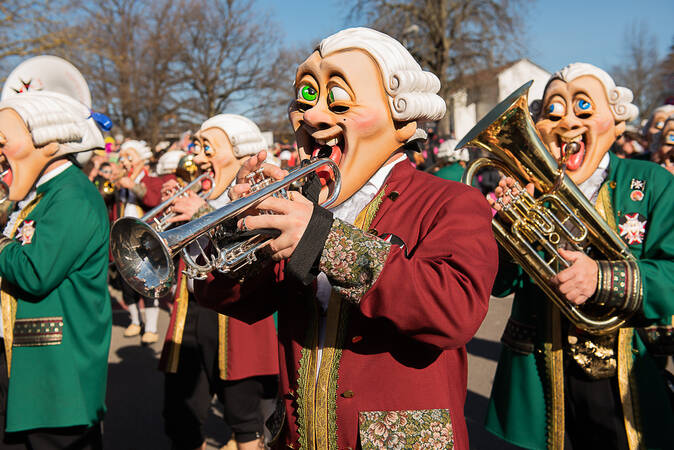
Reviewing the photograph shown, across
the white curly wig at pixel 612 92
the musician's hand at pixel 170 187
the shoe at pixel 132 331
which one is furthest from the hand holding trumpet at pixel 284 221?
the shoe at pixel 132 331

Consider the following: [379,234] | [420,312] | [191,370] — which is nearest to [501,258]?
[379,234]

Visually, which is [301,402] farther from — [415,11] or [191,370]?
[415,11]

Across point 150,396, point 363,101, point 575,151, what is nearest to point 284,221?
point 363,101

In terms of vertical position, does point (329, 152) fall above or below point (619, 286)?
above

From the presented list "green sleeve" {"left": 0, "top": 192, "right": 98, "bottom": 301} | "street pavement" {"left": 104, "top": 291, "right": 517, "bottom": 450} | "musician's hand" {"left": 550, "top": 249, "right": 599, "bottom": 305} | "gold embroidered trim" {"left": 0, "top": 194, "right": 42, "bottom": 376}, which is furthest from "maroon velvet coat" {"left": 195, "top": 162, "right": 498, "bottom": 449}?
"street pavement" {"left": 104, "top": 291, "right": 517, "bottom": 450}

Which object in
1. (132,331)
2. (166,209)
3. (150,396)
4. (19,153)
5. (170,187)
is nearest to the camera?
(19,153)

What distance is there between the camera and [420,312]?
1.48 meters

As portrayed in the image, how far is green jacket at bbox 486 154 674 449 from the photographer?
243 cm

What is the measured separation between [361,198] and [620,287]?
1227 millimetres

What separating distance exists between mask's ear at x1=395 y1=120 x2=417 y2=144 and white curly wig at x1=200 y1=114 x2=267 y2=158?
2191mm

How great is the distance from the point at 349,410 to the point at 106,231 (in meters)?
2.04

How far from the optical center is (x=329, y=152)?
78.2 inches

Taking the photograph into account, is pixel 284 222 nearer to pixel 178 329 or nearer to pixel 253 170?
pixel 253 170

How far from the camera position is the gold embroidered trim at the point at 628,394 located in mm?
2516
